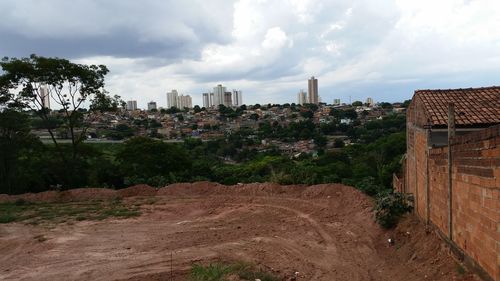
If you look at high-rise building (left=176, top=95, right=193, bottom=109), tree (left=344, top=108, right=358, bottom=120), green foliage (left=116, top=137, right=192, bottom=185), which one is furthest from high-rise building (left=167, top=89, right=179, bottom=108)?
green foliage (left=116, top=137, right=192, bottom=185)

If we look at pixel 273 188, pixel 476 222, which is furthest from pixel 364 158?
pixel 476 222

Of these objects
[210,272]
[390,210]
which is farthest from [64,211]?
[390,210]

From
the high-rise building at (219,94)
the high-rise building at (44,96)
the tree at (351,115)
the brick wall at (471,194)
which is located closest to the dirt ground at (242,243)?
the brick wall at (471,194)

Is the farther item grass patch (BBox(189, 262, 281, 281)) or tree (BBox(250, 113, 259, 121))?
tree (BBox(250, 113, 259, 121))

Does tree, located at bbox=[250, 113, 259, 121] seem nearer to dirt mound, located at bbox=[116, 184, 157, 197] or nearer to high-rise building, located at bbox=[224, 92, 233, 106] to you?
high-rise building, located at bbox=[224, 92, 233, 106]

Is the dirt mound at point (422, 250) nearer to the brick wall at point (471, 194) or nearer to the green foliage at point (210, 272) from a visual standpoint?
the brick wall at point (471, 194)

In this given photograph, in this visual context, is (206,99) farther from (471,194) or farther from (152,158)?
(471,194)
